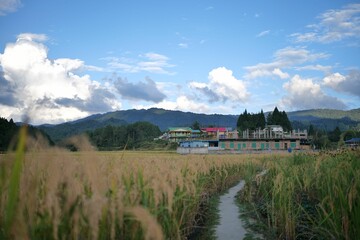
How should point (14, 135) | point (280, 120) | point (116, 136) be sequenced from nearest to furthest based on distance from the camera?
point (14, 135)
point (280, 120)
point (116, 136)

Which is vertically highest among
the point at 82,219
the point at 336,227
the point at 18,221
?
the point at 18,221

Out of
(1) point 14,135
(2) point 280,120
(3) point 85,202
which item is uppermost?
(2) point 280,120

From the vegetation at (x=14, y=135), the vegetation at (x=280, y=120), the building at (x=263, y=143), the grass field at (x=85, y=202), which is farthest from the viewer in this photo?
the vegetation at (x=280, y=120)

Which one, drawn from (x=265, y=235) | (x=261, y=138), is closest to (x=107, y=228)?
(x=265, y=235)

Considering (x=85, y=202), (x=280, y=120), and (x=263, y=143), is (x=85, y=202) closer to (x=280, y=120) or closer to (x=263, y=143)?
(x=263, y=143)

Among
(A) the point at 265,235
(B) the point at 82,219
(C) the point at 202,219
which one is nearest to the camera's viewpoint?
(B) the point at 82,219

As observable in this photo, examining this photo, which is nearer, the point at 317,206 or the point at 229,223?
the point at 317,206

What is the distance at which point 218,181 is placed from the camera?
1115 cm

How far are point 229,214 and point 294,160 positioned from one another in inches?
198

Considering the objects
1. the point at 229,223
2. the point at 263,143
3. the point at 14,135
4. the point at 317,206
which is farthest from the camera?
the point at 263,143

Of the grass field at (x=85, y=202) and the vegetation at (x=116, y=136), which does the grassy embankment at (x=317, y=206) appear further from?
the vegetation at (x=116, y=136)

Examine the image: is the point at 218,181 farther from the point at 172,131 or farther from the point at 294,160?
the point at 172,131

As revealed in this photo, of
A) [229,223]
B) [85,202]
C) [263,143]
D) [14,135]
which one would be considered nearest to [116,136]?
[263,143]

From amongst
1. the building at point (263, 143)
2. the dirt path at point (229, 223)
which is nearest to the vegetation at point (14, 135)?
the dirt path at point (229, 223)
